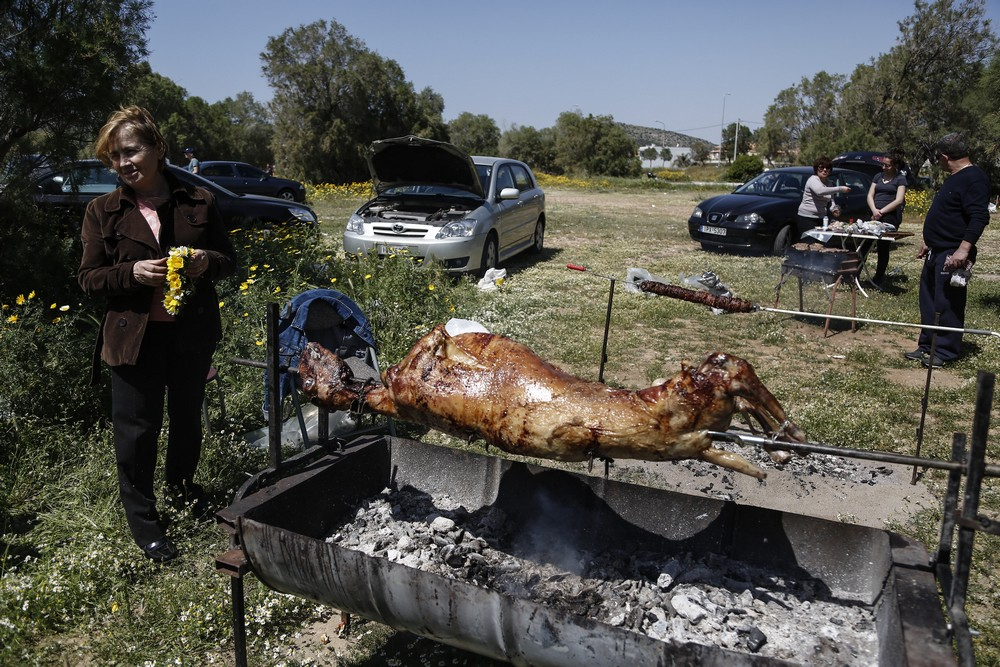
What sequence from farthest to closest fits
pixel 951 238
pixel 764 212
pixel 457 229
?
pixel 764 212 → pixel 457 229 → pixel 951 238

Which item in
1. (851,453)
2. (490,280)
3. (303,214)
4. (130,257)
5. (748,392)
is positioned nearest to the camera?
(851,453)

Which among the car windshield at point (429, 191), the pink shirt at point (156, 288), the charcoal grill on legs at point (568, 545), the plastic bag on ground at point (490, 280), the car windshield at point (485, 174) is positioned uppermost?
the car windshield at point (485, 174)

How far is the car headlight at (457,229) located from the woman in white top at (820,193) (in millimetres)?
4915

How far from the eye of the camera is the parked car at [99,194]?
5.59 metres

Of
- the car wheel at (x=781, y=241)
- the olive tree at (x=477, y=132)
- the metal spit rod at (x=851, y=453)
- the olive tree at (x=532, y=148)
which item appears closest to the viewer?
the metal spit rod at (x=851, y=453)

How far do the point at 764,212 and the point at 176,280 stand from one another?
11104 mm

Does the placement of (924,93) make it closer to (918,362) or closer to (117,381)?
(918,362)

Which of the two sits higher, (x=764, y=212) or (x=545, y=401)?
(x=764, y=212)

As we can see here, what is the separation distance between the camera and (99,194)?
26.9 feet

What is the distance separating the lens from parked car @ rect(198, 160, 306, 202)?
63.5 feet

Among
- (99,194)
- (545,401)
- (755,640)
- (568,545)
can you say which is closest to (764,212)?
(99,194)

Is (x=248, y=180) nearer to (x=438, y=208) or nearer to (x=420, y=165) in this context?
(x=420, y=165)

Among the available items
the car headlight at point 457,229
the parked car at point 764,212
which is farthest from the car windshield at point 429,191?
the parked car at point 764,212

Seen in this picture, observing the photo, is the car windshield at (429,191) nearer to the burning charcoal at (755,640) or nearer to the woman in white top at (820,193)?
the woman in white top at (820,193)
